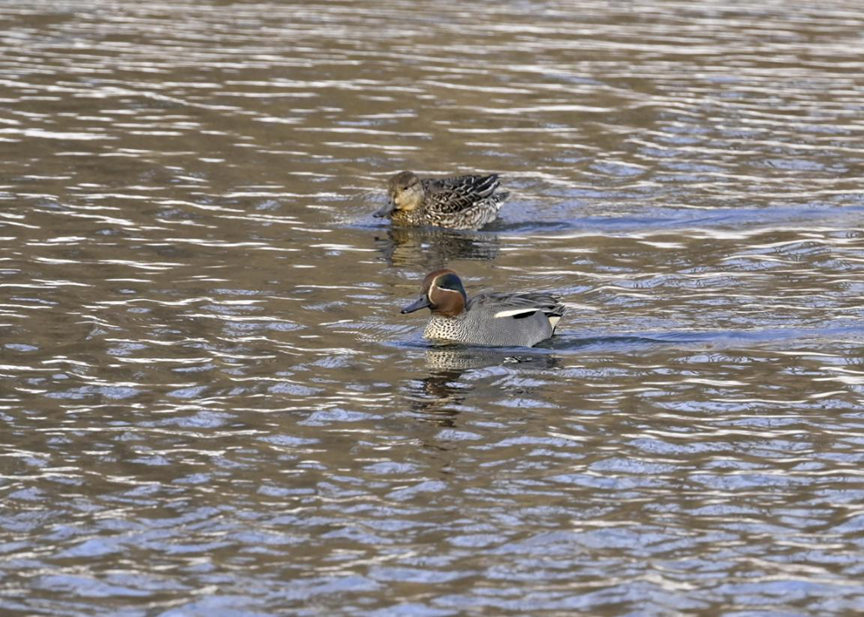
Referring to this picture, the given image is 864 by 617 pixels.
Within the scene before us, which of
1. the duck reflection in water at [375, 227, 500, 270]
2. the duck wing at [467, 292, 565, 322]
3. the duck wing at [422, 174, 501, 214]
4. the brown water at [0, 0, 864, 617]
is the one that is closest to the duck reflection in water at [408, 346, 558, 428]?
the brown water at [0, 0, 864, 617]

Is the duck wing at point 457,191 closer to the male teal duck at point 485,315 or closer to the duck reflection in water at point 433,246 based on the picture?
the duck reflection in water at point 433,246

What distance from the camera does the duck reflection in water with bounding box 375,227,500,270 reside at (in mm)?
14648

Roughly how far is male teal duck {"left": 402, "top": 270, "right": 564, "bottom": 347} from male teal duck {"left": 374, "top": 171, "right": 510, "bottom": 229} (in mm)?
4513

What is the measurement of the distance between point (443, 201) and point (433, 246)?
0.72 m

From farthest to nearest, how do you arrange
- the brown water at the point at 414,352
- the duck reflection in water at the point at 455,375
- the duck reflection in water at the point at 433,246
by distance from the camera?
1. the duck reflection in water at the point at 433,246
2. the duck reflection in water at the point at 455,375
3. the brown water at the point at 414,352

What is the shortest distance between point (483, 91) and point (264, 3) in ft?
35.3

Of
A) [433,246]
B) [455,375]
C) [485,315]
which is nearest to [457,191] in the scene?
[433,246]

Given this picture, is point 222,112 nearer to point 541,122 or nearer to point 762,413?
point 541,122

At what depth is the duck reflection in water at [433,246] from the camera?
14.6m

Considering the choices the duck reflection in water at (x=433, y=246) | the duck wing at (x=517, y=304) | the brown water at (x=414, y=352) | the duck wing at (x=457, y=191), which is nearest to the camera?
the brown water at (x=414, y=352)

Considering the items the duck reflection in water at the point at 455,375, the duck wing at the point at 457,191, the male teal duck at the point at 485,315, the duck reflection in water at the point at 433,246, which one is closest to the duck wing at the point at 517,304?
the male teal duck at the point at 485,315

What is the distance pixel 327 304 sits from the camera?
12.3 meters

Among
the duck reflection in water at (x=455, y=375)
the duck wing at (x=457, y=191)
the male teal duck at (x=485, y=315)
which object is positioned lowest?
the duck reflection in water at (x=455, y=375)

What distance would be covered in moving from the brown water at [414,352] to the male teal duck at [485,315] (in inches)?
7.3
